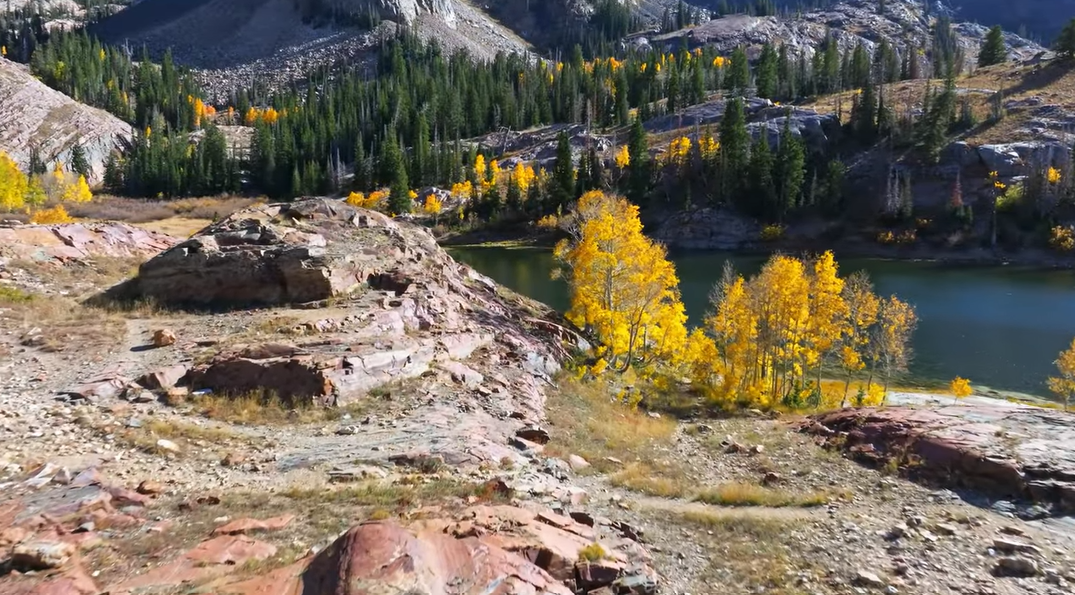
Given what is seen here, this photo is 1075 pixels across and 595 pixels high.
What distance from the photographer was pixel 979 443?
1956 centimetres

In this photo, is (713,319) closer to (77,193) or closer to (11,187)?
(11,187)

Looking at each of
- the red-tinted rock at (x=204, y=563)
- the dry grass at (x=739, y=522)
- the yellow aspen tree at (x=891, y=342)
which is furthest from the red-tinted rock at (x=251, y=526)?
the yellow aspen tree at (x=891, y=342)

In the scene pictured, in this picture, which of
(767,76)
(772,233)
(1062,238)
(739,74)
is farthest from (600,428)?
(739,74)

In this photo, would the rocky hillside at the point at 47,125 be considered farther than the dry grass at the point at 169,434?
Yes

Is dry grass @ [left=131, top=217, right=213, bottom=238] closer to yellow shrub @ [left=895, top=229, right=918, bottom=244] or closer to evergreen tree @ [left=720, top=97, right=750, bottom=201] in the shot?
evergreen tree @ [left=720, top=97, right=750, bottom=201]

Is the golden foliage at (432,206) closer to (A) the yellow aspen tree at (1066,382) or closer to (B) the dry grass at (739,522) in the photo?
(A) the yellow aspen tree at (1066,382)

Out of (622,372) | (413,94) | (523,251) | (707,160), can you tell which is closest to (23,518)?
(622,372)

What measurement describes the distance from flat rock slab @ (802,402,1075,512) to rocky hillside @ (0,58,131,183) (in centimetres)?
16260

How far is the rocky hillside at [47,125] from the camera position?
136000mm

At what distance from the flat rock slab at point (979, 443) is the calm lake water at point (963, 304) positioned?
2481 cm

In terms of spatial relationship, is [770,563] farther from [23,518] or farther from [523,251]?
[523,251]

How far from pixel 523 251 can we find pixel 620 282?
236 feet

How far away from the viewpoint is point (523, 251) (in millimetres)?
107500

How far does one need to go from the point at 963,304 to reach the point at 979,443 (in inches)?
2094
